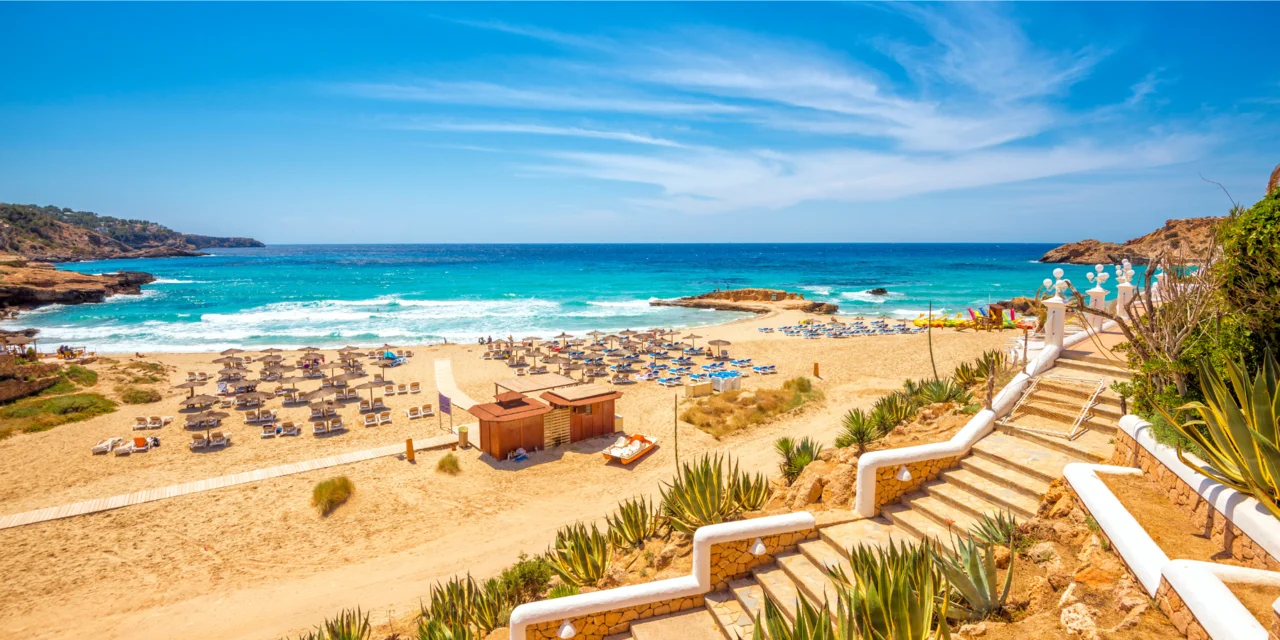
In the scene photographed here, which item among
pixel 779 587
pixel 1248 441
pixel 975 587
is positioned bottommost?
pixel 779 587

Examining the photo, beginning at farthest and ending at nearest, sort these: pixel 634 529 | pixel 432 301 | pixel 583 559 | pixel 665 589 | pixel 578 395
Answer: pixel 432 301
pixel 578 395
pixel 634 529
pixel 583 559
pixel 665 589

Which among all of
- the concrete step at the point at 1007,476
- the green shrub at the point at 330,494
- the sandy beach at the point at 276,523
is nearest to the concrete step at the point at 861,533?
the concrete step at the point at 1007,476

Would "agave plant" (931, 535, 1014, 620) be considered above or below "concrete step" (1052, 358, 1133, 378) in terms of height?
below

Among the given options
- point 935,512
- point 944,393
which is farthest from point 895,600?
point 944,393

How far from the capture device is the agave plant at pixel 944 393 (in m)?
10.2

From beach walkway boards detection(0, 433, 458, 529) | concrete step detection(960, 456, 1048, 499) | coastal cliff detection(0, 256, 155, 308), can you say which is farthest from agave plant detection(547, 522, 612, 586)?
coastal cliff detection(0, 256, 155, 308)

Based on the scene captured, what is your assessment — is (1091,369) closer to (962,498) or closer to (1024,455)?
(1024,455)

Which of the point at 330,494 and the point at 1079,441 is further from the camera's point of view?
the point at 330,494

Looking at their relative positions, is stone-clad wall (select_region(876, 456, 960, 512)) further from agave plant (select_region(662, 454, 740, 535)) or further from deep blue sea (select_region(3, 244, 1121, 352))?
A: deep blue sea (select_region(3, 244, 1121, 352))

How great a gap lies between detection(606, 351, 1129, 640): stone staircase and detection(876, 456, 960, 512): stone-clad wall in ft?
0.29

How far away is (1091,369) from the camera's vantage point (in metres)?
9.79

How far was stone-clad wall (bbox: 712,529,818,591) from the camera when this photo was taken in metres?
6.21

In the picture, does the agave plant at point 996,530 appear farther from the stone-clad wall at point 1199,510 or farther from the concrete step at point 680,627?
the concrete step at point 680,627

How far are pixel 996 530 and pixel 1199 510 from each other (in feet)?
5.04
